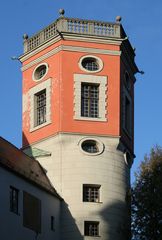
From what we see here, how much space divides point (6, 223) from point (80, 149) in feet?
33.4

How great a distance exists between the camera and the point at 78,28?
169 feet

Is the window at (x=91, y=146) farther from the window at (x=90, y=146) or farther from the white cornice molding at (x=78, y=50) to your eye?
the white cornice molding at (x=78, y=50)

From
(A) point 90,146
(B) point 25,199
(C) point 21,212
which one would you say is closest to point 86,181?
(A) point 90,146

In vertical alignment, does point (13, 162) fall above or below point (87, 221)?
above

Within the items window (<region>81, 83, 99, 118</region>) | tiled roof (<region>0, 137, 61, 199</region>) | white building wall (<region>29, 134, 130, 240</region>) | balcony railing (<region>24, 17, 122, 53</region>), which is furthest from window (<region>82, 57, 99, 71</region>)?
tiled roof (<region>0, 137, 61, 199</region>)

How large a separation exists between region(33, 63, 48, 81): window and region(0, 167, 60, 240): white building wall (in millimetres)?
9379

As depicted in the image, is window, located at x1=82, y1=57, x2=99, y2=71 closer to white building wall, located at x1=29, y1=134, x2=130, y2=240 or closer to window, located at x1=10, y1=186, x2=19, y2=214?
white building wall, located at x1=29, y1=134, x2=130, y2=240

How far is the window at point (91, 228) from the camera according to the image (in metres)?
46.8

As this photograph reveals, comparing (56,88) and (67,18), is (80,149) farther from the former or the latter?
(67,18)

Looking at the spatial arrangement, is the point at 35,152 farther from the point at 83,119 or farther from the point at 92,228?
the point at 92,228

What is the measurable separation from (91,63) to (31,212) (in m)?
12.4

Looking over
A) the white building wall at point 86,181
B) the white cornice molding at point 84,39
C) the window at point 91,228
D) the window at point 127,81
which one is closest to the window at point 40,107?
the white building wall at point 86,181

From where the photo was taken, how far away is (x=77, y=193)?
4750cm

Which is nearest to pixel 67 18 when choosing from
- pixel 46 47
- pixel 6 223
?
pixel 46 47
